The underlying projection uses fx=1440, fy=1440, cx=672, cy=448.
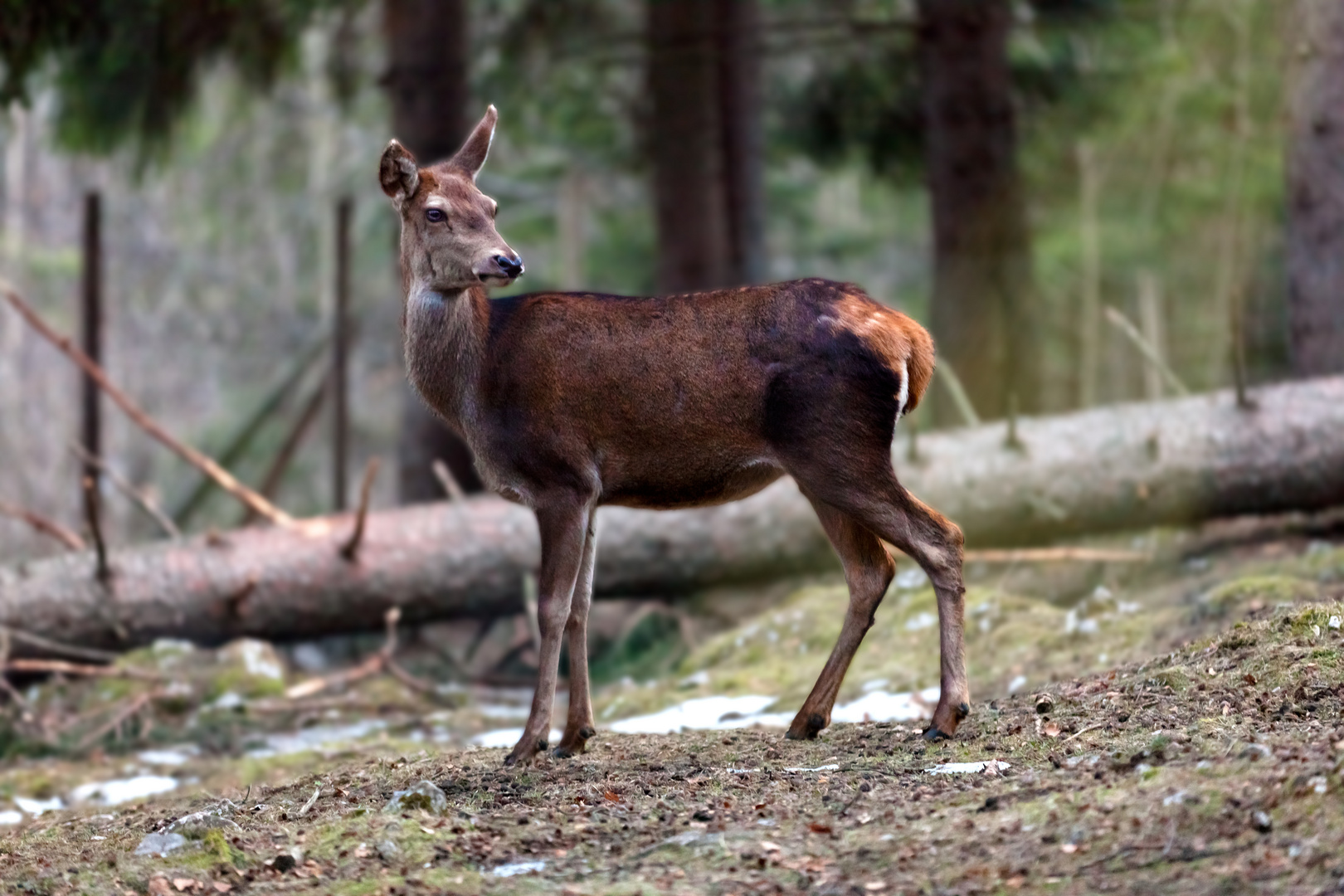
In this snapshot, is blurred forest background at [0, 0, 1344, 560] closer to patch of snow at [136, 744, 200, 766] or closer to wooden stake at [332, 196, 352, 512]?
wooden stake at [332, 196, 352, 512]

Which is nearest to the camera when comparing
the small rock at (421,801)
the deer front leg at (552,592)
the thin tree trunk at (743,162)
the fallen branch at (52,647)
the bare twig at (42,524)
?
the small rock at (421,801)

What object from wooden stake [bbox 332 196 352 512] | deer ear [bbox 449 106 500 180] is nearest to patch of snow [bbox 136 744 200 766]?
deer ear [bbox 449 106 500 180]

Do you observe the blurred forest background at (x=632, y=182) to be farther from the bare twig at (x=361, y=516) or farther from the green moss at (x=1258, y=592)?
the bare twig at (x=361, y=516)

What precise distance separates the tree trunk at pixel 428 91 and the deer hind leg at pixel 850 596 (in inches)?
258

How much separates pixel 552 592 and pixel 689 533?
442 centimetres

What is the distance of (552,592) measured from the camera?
5617 mm

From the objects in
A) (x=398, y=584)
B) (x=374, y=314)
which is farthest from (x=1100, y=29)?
(x=374, y=314)

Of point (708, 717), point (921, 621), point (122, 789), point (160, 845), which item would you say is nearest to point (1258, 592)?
point (921, 621)

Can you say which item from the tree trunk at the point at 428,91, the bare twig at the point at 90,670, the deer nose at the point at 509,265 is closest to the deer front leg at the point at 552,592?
the deer nose at the point at 509,265

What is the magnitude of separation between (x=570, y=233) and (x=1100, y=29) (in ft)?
18.6

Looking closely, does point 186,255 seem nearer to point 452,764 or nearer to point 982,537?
point 982,537

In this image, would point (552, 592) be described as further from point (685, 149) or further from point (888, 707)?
point (685, 149)

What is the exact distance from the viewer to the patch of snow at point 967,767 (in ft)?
15.7

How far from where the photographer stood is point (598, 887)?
12.6 ft
